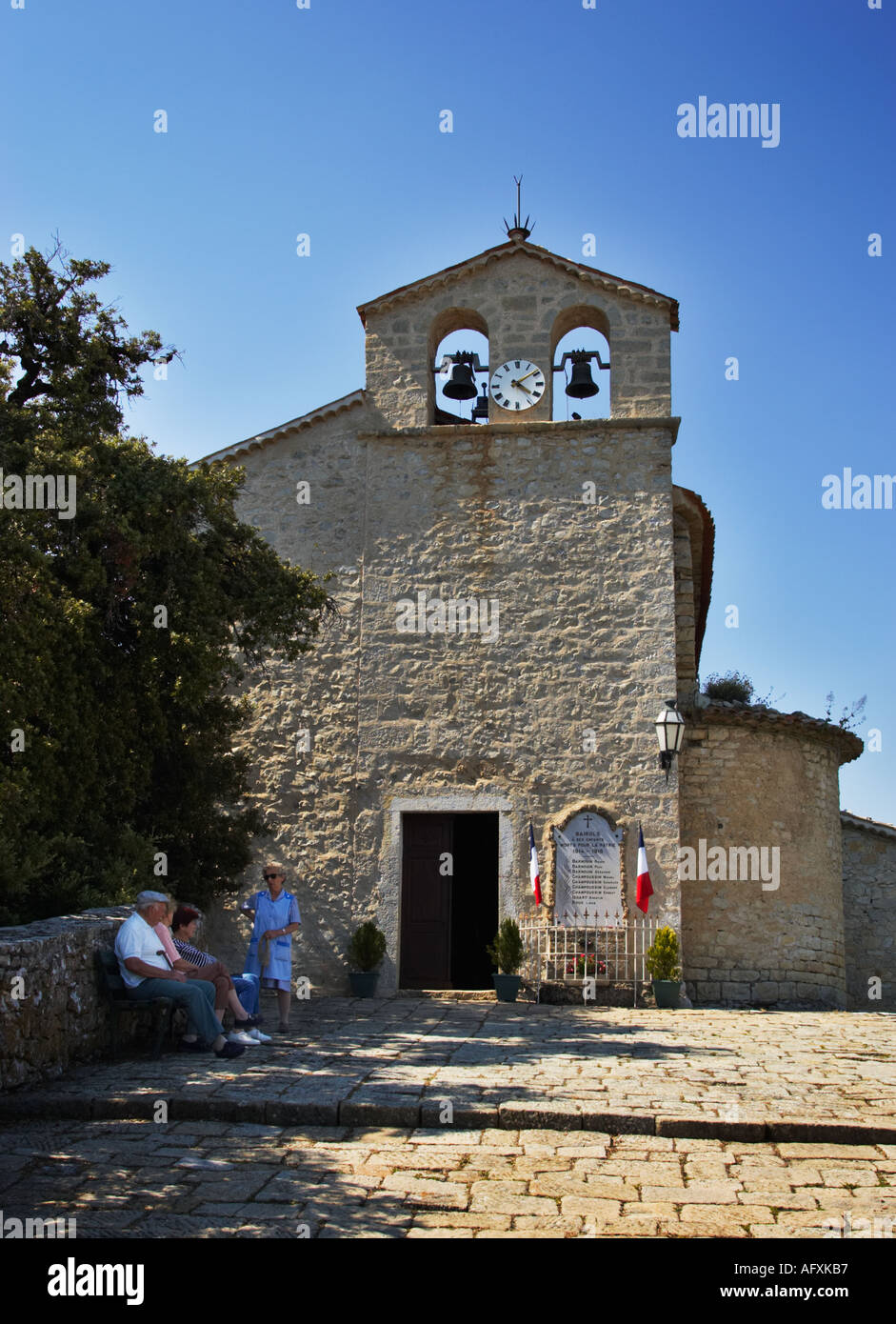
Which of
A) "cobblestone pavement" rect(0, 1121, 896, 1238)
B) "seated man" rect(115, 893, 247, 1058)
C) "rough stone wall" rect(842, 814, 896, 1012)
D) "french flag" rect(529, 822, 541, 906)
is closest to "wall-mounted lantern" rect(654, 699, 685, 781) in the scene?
"french flag" rect(529, 822, 541, 906)

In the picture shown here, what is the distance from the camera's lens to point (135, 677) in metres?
12.1

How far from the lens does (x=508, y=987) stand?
14023mm

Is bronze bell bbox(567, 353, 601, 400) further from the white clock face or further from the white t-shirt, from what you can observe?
the white t-shirt

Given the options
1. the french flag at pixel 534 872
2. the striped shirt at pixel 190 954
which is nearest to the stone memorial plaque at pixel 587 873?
the french flag at pixel 534 872

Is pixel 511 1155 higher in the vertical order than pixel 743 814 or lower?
lower

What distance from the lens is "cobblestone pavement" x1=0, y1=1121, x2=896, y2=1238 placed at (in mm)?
4875

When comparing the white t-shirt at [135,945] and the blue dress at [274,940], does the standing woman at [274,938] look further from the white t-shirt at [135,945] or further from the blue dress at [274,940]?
the white t-shirt at [135,945]

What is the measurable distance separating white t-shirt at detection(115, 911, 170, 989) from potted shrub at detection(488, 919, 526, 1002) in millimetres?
6255

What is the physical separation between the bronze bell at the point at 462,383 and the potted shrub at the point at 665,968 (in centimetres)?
766

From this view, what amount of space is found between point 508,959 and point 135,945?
257 inches

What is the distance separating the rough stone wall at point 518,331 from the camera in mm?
16000

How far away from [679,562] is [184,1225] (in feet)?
41.3

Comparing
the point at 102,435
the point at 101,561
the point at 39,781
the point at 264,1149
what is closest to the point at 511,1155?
the point at 264,1149
